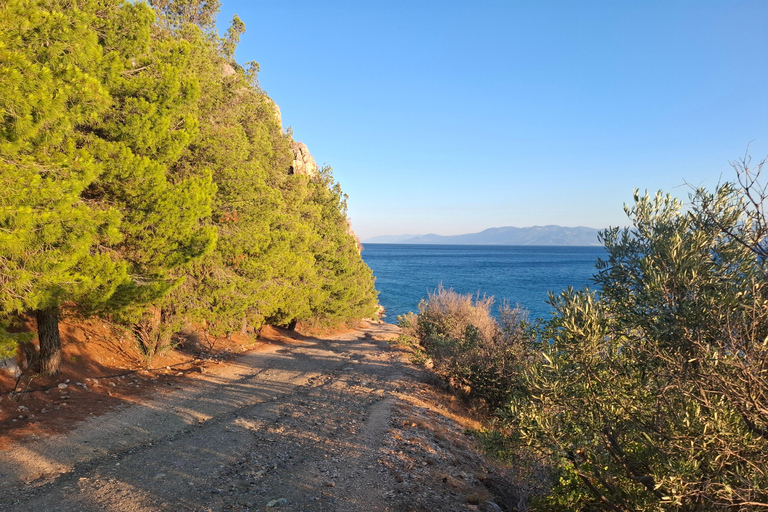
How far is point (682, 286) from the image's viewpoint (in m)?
3.97

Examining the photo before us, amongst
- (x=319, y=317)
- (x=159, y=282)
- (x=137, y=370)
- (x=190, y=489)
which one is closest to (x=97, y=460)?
(x=190, y=489)

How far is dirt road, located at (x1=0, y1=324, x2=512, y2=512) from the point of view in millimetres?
6152

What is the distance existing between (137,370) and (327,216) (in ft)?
48.7

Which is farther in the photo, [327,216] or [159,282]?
[327,216]

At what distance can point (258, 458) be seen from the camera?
780 cm

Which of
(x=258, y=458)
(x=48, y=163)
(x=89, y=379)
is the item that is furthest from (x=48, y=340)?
(x=258, y=458)

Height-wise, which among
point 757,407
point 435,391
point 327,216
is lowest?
point 435,391

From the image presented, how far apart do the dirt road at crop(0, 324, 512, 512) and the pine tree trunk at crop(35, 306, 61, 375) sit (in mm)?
2623

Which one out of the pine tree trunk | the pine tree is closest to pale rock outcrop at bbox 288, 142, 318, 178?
the pine tree trunk

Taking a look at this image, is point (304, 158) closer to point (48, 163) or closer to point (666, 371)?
point (48, 163)

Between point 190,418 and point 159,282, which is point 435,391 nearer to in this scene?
point 190,418

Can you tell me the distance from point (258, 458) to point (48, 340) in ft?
22.4

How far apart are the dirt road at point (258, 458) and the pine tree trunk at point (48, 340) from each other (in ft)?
8.61

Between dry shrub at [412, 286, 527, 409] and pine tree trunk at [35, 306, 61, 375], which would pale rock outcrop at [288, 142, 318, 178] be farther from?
pine tree trunk at [35, 306, 61, 375]
